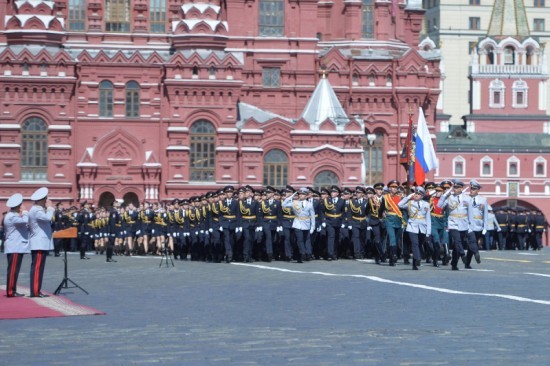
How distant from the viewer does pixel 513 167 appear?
10419 cm

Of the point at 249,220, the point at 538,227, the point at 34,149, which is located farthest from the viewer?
the point at 34,149

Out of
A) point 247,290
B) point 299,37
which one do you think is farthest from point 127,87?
point 247,290

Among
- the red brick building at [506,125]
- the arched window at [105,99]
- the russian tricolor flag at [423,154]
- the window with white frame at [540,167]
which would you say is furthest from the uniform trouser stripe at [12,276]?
the window with white frame at [540,167]

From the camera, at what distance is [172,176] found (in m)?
65.6

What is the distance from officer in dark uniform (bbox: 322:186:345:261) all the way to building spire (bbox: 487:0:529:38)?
275ft

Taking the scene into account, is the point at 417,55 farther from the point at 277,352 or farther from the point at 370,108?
the point at 277,352

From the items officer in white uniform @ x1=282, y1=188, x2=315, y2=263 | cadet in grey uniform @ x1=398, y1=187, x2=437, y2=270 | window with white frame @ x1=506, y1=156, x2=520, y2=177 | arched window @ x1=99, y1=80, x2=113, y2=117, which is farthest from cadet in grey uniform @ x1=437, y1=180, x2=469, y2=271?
window with white frame @ x1=506, y1=156, x2=520, y2=177

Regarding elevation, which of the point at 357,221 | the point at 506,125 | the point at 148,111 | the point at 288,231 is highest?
the point at 506,125

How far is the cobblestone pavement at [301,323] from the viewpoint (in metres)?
13.5

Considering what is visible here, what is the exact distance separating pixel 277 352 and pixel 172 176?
5206cm

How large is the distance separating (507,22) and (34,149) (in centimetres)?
6174

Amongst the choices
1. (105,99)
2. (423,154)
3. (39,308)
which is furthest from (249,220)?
(105,99)

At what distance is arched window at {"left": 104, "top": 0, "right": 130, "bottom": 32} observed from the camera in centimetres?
6856

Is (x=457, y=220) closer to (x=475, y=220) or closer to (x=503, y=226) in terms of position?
(x=475, y=220)
